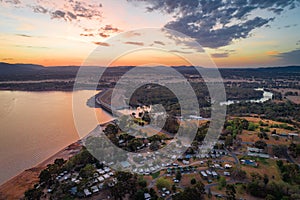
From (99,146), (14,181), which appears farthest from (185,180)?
(14,181)

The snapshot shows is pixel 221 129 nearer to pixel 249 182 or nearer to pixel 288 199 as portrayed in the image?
pixel 249 182

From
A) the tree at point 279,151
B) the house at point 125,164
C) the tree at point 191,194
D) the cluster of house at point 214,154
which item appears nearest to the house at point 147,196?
the tree at point 191,194

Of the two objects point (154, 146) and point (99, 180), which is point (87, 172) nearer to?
point (99, 180)

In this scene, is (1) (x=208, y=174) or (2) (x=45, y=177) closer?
(2) (x=45, y=177)

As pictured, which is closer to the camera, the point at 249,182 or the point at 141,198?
the point at 141,198

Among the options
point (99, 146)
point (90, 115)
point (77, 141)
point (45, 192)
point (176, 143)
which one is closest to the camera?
point (45, 192)

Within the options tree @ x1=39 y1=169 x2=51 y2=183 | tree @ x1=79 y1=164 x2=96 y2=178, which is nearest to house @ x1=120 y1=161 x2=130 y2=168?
tree @ x1=79 y1=164 x2=96 y2=178

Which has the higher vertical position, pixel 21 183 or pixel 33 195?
pixel 33 195

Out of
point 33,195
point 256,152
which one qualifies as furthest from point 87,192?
point 256,152

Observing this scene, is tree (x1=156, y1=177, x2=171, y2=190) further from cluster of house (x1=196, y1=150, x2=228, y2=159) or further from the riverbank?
the riverbank
